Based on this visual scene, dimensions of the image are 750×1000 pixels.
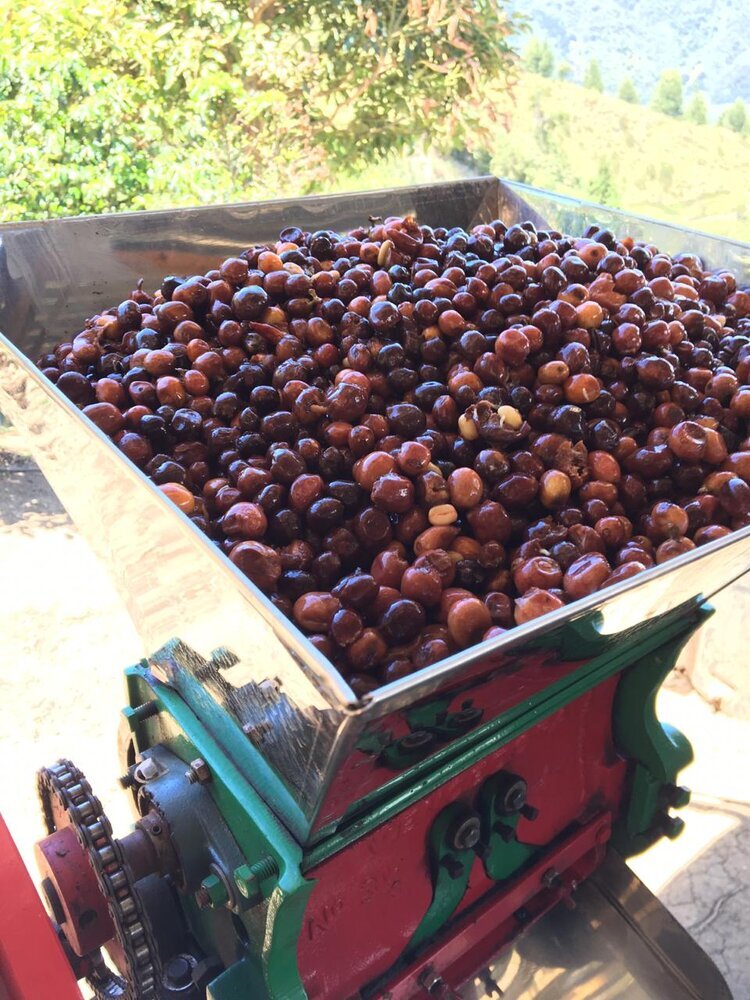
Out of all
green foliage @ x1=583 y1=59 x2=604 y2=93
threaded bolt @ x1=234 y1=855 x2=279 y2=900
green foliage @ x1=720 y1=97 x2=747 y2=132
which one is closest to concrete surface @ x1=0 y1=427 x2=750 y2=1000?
threaded bolt @ x1=234 y1=855 x2=279 y2=900

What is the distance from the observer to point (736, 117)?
4750 millimetres

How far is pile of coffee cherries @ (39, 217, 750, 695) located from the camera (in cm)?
110

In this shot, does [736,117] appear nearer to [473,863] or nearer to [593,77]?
[593,77]

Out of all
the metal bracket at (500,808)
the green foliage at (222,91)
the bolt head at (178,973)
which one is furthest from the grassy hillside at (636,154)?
the bolt head at (178,973)

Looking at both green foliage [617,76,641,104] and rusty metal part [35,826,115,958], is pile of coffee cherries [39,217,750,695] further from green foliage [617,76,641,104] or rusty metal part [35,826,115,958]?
green foliage [617,76,641,104]

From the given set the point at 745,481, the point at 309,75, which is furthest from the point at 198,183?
the point at 745,481

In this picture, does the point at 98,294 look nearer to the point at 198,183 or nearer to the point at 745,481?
the point at 745,481

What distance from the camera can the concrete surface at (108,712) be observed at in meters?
2.06

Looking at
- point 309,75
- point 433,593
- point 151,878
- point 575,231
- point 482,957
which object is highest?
point 309,75

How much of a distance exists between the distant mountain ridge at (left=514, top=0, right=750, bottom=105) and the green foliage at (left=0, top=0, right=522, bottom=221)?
758 millimetres

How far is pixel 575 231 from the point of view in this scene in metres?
2.24

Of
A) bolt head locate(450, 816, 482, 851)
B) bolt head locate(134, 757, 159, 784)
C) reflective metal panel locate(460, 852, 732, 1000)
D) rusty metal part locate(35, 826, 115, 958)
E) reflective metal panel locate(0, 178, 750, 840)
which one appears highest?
reflective metal panel locate(0, 178, 750, 840)

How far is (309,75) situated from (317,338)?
3.15m

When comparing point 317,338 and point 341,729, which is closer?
point 341,729
